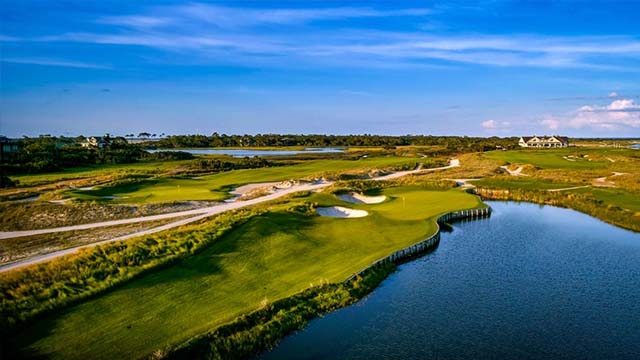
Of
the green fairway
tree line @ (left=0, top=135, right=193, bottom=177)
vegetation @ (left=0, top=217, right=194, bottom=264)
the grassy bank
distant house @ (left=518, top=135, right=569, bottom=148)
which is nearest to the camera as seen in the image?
vegetation @ (left=0, top=217, right=194, bottom=264)

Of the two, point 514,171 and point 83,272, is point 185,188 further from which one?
point 514,171

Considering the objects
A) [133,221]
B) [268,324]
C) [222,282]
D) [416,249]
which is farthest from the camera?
[133,221]

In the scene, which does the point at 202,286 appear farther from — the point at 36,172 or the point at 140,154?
the point at 140,154

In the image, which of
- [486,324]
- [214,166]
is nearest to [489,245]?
[486,324]

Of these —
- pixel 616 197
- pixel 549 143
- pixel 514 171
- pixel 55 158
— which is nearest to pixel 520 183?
pixel 616 197

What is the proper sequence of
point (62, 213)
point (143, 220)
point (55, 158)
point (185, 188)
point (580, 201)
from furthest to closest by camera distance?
1. point (55, 158)
2. point (185, 188)
3. point (580, 201)
4. point (62, 213)
5. point (143, 220)

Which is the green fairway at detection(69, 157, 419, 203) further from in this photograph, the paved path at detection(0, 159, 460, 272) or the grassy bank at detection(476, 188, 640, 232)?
the grassy bank at detection(476, 188, 640, 232)

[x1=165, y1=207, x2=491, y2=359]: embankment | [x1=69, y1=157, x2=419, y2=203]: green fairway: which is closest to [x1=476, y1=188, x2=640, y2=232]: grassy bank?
[x1=165, y1=207, x2=491, y2=359]: embankment
